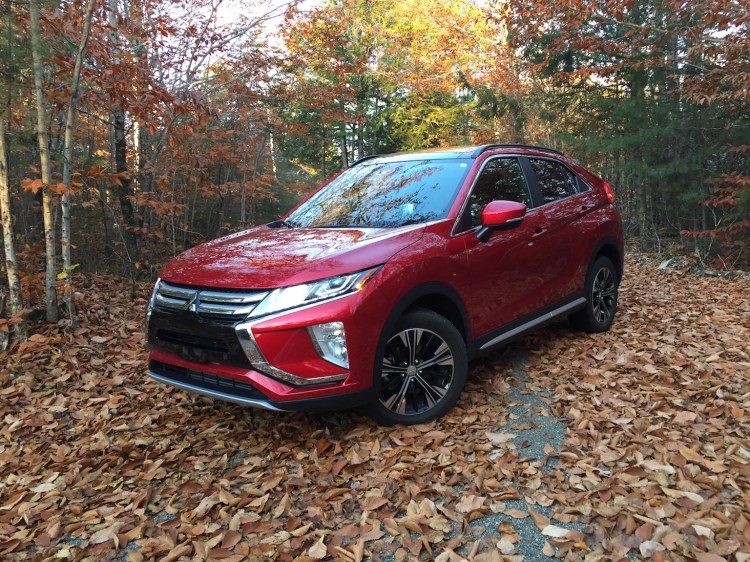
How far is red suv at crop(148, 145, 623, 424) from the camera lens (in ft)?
9.53

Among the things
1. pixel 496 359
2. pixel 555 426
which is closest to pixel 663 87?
pixel 496 359

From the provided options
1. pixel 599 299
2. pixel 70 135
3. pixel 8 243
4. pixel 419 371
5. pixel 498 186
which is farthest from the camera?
pixel 599 299

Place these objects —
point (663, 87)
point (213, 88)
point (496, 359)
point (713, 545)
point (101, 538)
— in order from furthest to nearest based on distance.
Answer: point (663, 87), point (213, 88), point (496, 359), point (101, 538), point (713, 545)

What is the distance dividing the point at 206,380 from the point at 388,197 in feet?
6.14

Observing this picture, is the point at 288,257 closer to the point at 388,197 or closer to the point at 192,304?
the point at 192,304

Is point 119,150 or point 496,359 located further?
point 119,150

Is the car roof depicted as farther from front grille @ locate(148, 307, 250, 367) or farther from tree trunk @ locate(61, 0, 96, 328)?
tree trunk @ locate(61, 0, 96, 328)

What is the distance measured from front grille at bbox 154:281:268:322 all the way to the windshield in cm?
110

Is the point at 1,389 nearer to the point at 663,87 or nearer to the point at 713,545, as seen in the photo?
the point at 713,545

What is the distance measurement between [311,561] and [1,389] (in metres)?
3.35

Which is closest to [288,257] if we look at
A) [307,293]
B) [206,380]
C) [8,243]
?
[307,293]

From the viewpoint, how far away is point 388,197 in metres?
4.01

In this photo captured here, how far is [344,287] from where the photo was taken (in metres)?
2.99

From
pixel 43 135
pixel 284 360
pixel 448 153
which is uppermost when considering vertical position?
pixel 43 135
